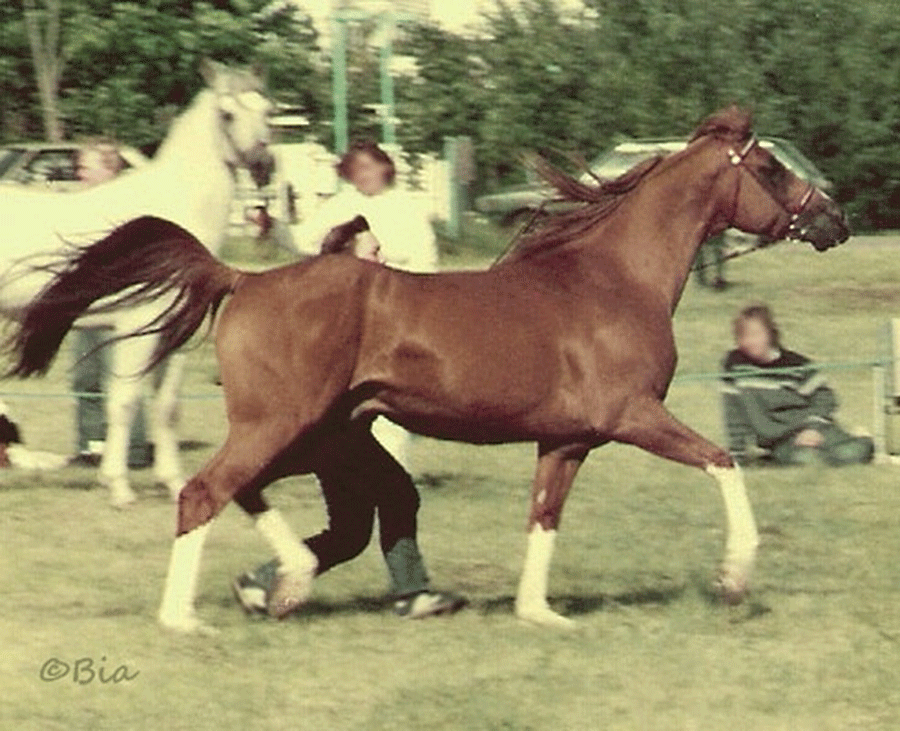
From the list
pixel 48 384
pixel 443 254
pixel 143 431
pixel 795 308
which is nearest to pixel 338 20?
pixel 443 254

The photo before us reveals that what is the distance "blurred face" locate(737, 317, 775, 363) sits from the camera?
47.0 feet

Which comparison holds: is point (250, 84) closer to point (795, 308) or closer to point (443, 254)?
point (795, 308)

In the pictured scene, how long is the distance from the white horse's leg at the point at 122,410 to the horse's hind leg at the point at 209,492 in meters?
3.66

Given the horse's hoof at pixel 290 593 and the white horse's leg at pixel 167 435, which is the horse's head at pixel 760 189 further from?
the white horse's leg at pixel 167 435

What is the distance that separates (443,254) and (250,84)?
1919 cm

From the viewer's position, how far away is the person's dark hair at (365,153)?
11680 millimetres

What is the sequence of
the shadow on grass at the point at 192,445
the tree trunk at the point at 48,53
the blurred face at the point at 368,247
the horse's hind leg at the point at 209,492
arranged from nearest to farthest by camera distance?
1. the horse's hind leg at the point at 209,492
2. the blurred face at the point at 368,247
3. the shadow on grass at the point at 192,445
4. the tree trunk at the point at 48,53

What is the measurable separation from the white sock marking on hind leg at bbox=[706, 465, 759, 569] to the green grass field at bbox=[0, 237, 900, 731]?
24 cm

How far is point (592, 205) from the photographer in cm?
988

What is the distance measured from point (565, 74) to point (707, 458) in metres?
31.9

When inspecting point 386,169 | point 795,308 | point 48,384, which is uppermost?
point 386,169

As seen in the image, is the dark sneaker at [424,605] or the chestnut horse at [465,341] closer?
the chestnut horse at [465,341]

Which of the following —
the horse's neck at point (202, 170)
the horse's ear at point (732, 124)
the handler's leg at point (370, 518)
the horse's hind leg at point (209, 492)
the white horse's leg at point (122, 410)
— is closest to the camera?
the horse's hind leg at point (209, 492)

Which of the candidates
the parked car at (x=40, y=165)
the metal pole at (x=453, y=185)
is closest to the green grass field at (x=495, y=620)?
the parked car at (x=40, y=165)
